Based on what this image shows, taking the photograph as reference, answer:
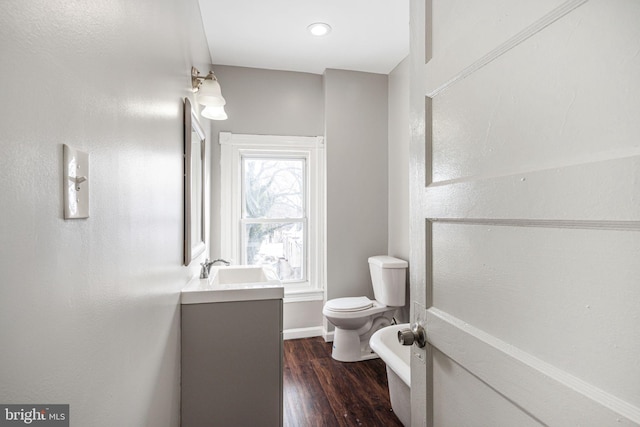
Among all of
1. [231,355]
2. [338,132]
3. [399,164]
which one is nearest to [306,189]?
[338,132]

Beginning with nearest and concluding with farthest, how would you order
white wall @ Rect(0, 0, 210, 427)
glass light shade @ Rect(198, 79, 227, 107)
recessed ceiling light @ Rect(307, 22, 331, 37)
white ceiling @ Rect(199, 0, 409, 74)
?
white wall @ Rect(0, 0, 210, 427), glass light shade @ Rect(198, 79, 227, 107), white ceiling @ Rect(199, 0, 409, 74), recessed ceiling light @ Rect(307, 22, 331, 37)

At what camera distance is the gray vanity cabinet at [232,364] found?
1.55 metres

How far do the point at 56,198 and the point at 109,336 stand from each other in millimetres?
360

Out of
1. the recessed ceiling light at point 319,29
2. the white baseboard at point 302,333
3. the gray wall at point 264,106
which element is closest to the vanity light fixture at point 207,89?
the recessed ceiling light at point 319,29

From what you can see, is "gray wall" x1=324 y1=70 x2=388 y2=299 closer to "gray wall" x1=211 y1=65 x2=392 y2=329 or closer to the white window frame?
"gray wall" x1=211 y1=65 x2=392 y2=329

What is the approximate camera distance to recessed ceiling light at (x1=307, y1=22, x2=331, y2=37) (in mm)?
2338

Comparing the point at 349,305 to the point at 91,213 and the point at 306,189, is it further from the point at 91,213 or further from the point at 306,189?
the point at 91,213

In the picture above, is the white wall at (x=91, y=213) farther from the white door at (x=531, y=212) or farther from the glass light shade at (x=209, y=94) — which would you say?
the white door at (x=531, y=212)

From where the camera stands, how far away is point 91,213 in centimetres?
64

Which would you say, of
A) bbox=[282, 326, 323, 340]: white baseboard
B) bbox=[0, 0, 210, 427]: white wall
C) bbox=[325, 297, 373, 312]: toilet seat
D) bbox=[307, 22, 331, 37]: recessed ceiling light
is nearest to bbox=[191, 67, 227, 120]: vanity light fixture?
bbox=[0, 0, 210, 427]: white wall

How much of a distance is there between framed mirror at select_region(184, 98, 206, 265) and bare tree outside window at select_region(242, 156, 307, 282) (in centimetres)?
86

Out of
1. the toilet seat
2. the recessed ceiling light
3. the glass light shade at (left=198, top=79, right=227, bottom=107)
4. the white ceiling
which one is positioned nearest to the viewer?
the glass light shade at (left=198, top=79, right=227, bottom=107)

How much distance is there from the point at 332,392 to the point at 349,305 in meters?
0.67

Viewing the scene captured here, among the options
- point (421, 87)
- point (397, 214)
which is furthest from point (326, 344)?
point (421, 87)
